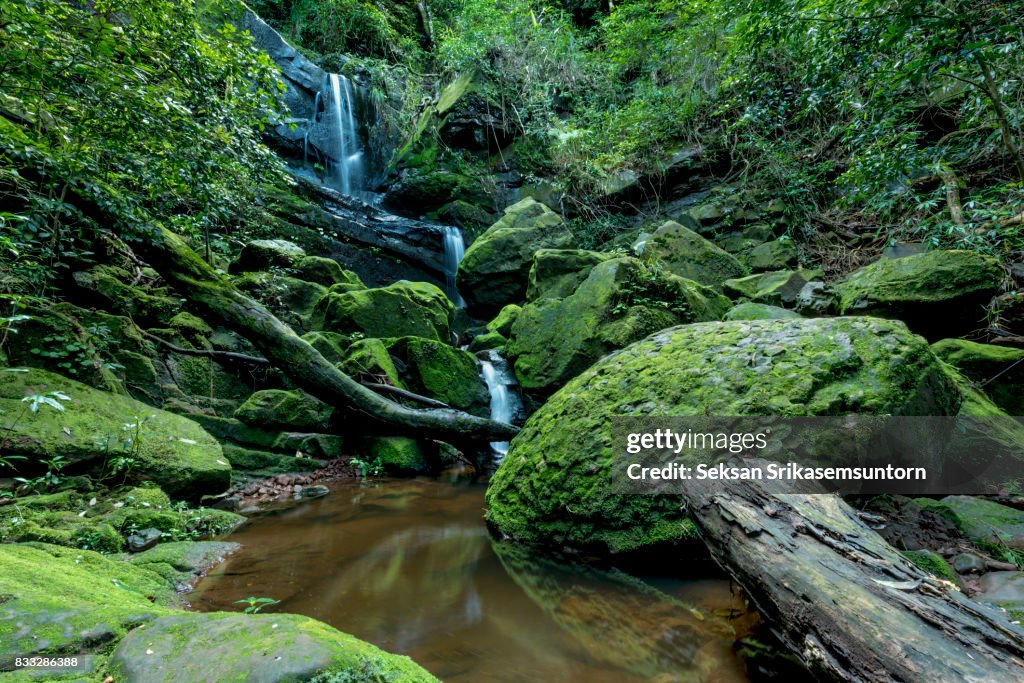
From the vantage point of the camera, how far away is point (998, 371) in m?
5.09

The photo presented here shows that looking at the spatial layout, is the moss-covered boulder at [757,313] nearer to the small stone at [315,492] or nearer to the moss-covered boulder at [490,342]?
the moss-covered boulder at [490,342]

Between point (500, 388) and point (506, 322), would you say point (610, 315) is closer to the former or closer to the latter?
point (500, 388)

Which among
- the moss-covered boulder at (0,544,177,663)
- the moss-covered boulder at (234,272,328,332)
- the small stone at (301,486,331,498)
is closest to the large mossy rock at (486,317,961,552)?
the small stone at (301,486,331,498)

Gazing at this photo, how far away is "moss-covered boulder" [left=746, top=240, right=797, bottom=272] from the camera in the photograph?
962 centimetres

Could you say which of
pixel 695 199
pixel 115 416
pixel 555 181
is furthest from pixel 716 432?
pixel 555 181

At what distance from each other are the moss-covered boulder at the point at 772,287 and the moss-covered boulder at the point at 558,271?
2287mm

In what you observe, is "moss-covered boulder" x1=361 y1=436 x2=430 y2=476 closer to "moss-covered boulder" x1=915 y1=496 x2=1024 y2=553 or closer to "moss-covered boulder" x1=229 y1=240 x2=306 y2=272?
"moss-covered boulder" x1=229 y1=240 x2=306 y2=272

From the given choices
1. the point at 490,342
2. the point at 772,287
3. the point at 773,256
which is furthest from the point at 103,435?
the point at 773,256

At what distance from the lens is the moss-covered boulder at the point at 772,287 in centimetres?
766

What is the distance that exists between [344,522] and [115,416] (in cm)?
208

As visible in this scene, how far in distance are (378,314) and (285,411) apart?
2440mm

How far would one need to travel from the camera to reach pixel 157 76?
5207 millimetres

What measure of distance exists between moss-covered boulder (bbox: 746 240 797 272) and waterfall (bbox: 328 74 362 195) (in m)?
11.8

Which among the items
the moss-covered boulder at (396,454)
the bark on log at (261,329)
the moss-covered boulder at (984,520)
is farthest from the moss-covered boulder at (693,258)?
the moss-covered boulder at (984,520)
